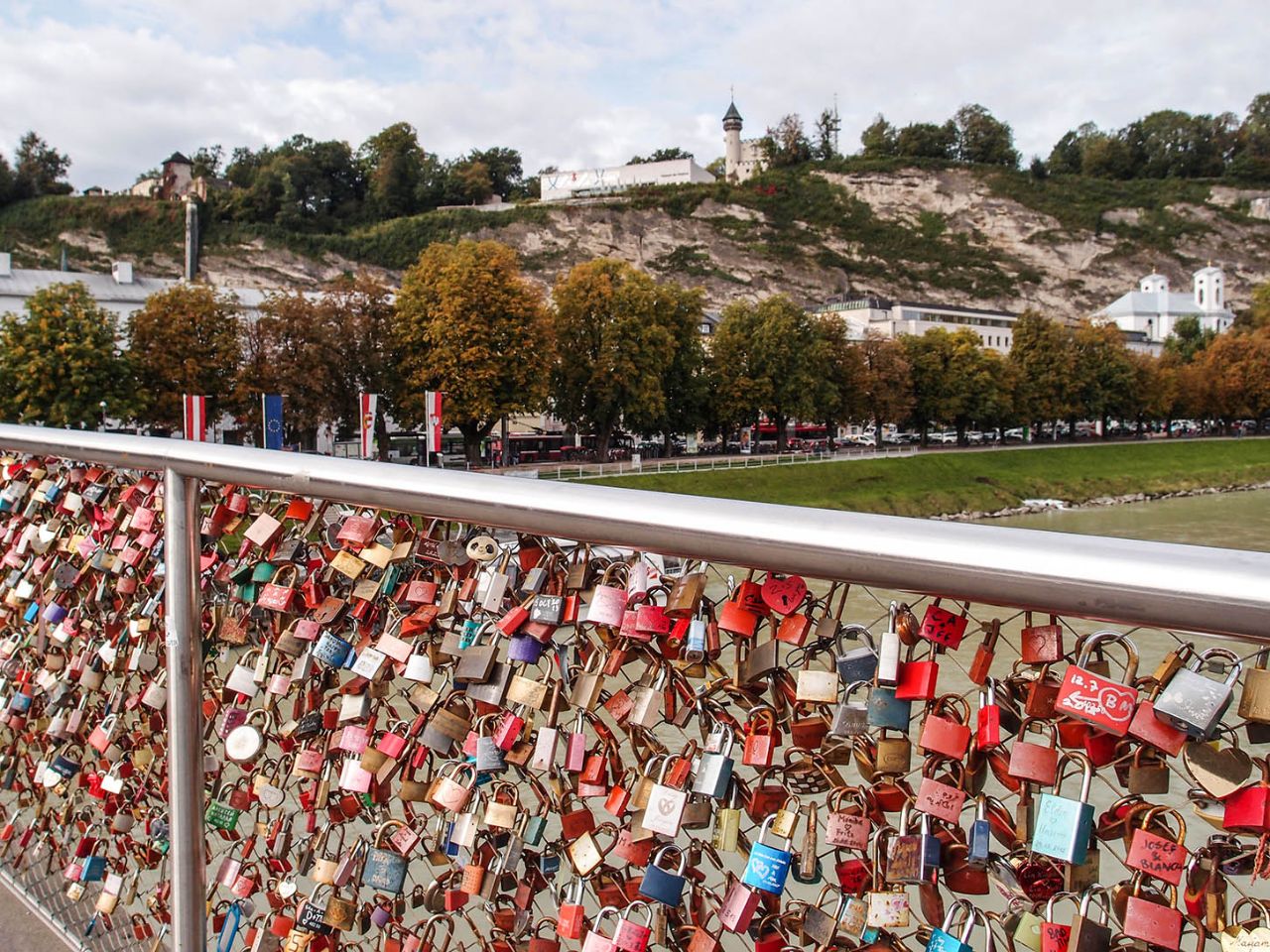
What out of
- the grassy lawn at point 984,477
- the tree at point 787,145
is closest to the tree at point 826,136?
the tree at point 787,145

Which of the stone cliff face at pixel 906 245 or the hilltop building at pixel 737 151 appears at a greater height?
the hilltop building at pixel 737 151

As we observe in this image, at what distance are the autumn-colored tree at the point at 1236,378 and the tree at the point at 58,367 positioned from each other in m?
66.5

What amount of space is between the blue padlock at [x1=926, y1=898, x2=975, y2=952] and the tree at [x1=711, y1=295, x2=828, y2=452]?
45978 millimetres

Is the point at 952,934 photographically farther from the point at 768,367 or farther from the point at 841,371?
the point at 841,371

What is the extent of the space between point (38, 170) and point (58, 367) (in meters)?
79.2

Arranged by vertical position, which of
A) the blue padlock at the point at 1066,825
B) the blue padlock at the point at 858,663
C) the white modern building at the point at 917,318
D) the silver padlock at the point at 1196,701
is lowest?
the blue padlock at the point at 1066,825

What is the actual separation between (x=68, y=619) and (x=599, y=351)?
3922 centimetres

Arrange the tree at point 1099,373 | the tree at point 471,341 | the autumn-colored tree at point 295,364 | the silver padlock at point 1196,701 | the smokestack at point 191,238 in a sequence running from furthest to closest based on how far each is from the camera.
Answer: the smokestack at point 191,238 < the tree at point 1099,373 < the tree at point 471,341 < the autumn-colored tree at point 295,364 < the silver padlock at point 1196,701

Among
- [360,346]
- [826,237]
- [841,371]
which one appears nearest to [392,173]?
[826,237]

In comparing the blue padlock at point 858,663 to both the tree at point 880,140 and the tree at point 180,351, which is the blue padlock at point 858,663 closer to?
the tree at point 180,351

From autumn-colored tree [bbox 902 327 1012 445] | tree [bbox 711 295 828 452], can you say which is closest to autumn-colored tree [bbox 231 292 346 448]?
tree [bbox 711 295 828 452]

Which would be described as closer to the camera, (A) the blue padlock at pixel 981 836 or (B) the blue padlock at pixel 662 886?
(A) the blue padlock at pixel 981 836

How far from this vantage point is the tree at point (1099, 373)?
6225cm

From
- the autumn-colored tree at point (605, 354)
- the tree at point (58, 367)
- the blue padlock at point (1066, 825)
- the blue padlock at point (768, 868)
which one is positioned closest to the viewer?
the blue padlock at point (1066, 825)
